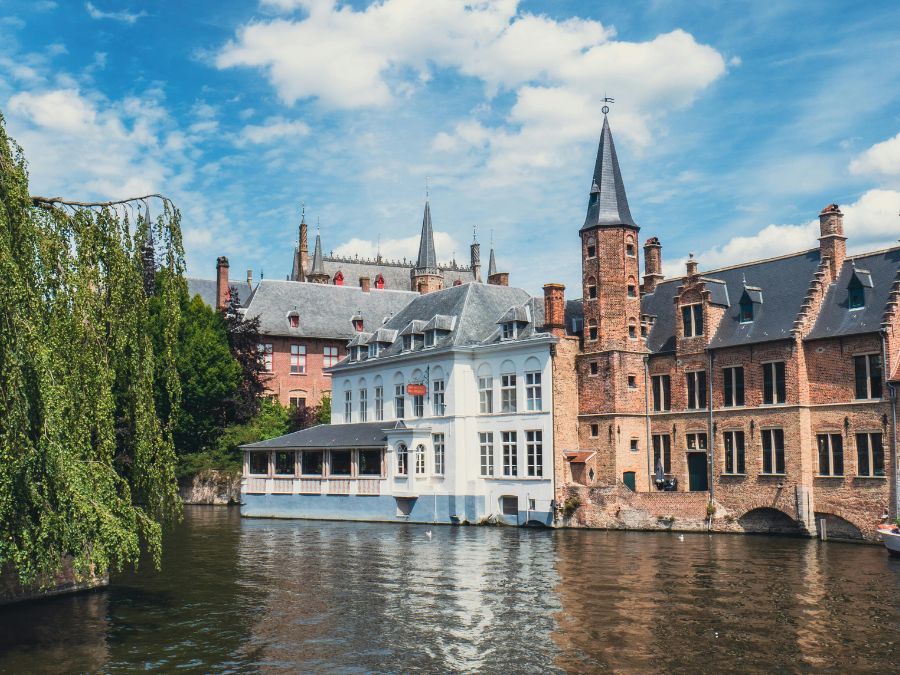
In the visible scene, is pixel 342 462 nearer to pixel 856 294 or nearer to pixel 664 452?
pixel 664 452

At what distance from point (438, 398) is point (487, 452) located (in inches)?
146

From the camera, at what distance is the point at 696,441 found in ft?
129

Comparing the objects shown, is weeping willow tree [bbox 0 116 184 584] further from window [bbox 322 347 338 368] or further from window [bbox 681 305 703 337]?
window [bbox 322 347 338 368]

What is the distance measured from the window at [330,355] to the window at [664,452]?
3235cm

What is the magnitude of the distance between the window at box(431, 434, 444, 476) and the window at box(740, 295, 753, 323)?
14.5m

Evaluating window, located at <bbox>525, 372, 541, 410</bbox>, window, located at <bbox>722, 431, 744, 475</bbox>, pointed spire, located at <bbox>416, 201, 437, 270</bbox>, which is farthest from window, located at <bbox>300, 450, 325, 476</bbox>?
pointed spire, located at <bbox>416, 201, 437, 270</bbox>

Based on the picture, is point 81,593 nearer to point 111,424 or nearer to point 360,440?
point 111,424

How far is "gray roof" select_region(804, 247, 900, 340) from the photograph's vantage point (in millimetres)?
33819

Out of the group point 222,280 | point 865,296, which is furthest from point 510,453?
point 222,280

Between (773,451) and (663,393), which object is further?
(663,393)

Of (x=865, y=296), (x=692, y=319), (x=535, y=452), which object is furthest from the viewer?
(x=535, y=452)

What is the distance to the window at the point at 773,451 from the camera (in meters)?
35.8

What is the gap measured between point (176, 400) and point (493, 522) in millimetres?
25041

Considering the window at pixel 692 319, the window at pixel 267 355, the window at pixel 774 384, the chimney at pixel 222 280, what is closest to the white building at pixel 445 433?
the window at pixel 692 319
